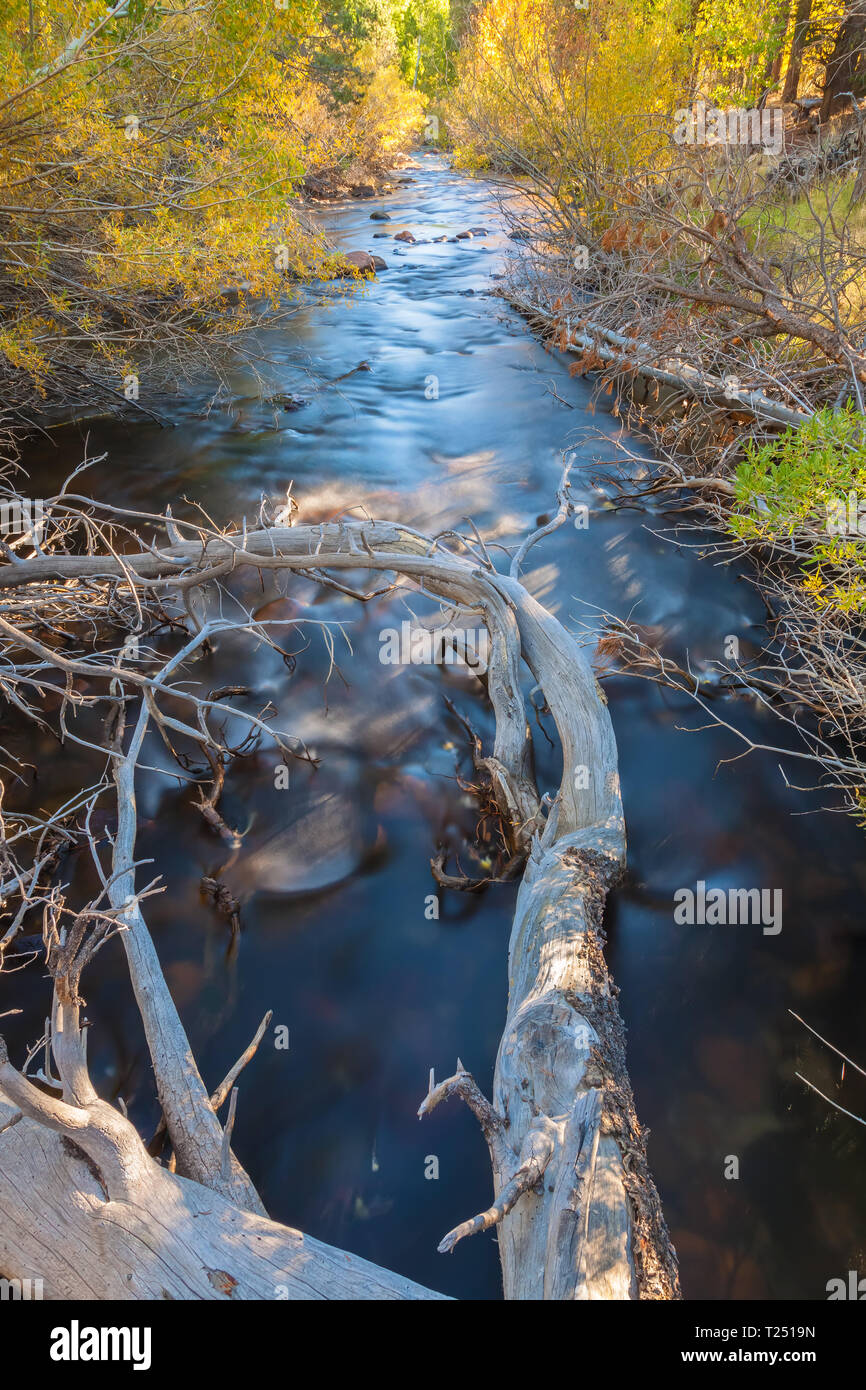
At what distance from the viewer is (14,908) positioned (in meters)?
4.48

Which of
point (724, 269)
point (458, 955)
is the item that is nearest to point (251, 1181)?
point (458, 955)

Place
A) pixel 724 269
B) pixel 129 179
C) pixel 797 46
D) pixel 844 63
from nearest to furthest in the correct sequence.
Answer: pixel 724 269, pixel 129 179, pixel 844 63, pixel 797 46

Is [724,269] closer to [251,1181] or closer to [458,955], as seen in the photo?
[458,955]

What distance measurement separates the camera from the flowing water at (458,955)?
3.45 metres

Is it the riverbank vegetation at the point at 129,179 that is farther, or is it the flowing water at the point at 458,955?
the riverbank vegetation at the point at 129,179

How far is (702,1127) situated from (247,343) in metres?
12.8

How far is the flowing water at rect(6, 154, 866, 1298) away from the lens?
136 inches

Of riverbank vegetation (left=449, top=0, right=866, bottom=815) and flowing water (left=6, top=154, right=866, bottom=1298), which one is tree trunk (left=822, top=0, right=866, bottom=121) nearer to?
riverbank vegetation (left=449, top=0, right=866, bottom=815)

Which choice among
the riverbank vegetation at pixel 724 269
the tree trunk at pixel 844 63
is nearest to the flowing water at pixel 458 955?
the riverbank vegetation at pixel 724 269

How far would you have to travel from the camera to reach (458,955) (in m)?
4.41

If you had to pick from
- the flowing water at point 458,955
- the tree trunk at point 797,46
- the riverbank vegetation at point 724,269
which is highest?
the tree trunk at point 797,46

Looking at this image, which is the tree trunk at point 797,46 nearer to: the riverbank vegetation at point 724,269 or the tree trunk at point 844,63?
the riverbank vegetation at point 724,269
